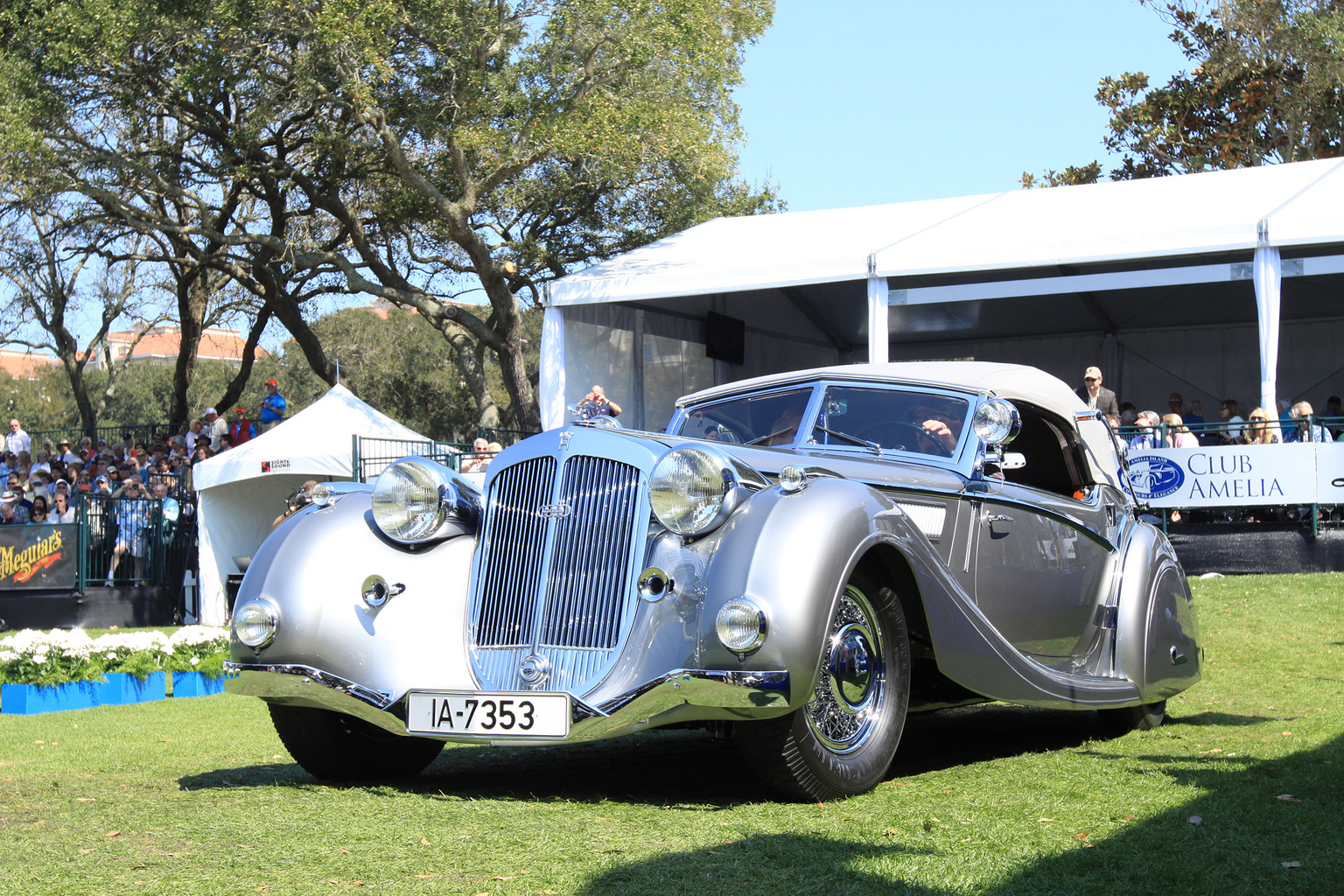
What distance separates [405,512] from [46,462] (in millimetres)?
20566

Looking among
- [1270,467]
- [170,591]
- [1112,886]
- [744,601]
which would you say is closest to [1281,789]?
[1112,886]

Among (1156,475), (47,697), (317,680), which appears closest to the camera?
(317,680)

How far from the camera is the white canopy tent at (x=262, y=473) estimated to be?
16.0m

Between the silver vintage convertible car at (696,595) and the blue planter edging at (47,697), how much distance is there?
4.98 metres

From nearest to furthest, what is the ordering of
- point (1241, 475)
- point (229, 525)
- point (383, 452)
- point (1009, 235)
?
point (1241, 475) < point (1009, 235) < point (383, 452) < point (229, 525)

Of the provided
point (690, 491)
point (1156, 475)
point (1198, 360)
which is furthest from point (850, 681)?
point (1198, 360)

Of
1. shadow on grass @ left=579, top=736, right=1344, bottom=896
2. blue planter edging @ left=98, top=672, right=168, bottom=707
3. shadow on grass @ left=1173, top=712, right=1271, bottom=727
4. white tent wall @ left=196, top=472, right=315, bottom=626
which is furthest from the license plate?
white tent wall @ left=196, top=472, right=315, bottom=626

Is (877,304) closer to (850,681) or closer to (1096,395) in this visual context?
(1096,395)

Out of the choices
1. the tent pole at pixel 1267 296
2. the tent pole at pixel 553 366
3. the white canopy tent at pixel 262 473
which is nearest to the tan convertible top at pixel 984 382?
the tent pole at pixel 1267 296

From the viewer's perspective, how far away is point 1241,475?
12.5 m

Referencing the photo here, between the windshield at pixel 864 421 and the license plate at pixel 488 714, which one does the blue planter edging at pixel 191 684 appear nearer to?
the windshield at pixel 864 421

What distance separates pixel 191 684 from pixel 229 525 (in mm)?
7646

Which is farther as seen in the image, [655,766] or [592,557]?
[655,766]

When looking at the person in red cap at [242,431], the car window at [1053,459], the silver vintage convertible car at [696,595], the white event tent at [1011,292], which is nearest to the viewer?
the silver vintage convertible car at [696,595]
